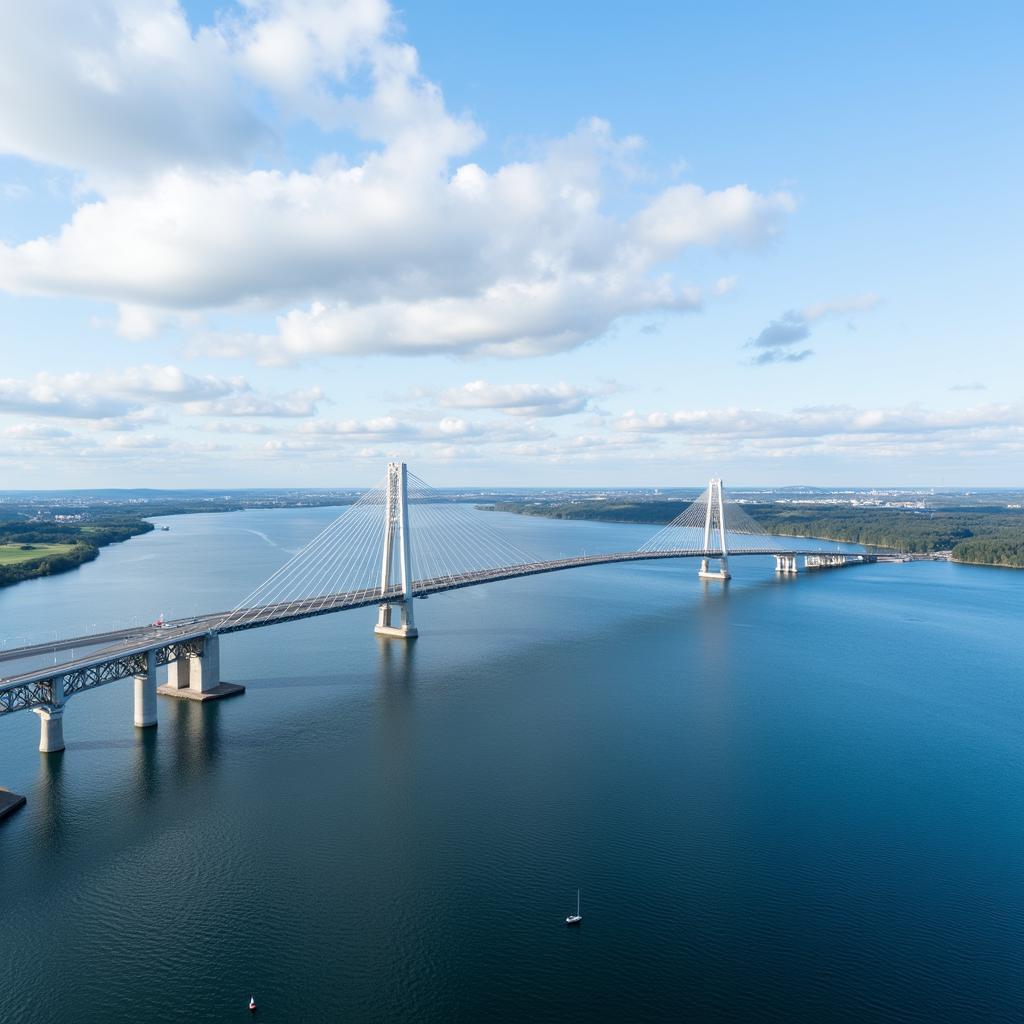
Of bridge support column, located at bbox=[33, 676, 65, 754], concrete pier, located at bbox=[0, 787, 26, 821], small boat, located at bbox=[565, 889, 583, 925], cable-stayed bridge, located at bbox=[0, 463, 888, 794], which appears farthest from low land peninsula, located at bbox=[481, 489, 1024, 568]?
concrete pier, located at bbox=[0, 787, 26, 821]

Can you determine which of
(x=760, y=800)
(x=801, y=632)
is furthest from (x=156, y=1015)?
(x=801, y=632)

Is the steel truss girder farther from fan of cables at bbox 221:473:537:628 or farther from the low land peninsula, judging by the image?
the low land peninsula

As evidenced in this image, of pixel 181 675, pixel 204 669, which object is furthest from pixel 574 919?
pixel 181 675

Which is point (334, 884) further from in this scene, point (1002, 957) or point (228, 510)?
point (228, 510)

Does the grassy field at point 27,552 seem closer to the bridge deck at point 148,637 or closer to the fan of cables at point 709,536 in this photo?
the bridge deck at point 148,637

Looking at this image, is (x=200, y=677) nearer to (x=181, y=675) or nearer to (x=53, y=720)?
(x=181, y=675)

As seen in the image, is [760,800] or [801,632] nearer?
[760,800]
